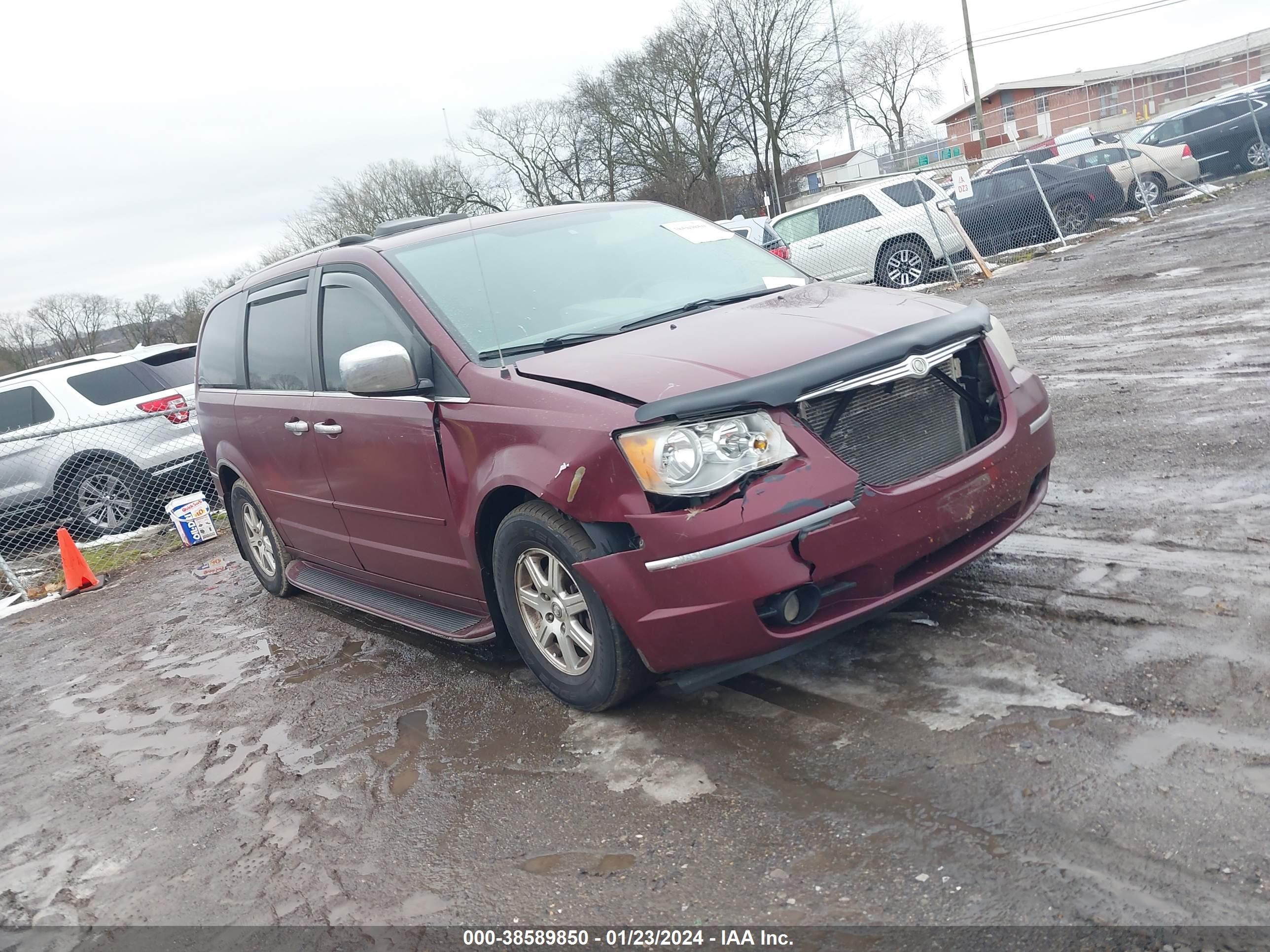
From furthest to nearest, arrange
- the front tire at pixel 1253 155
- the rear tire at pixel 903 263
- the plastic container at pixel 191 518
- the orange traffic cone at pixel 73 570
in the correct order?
the front tire at pixel 1253 155
the rear tire at pixel 903 263
the plastic container at pixel 191 518
the orange traffic cone at pixel 73 570

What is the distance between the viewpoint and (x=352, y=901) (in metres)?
3.03

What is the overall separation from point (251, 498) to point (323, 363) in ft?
5.79

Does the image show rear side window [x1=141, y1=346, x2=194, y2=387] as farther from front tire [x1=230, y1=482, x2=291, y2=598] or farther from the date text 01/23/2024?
the date text 01/23/2024

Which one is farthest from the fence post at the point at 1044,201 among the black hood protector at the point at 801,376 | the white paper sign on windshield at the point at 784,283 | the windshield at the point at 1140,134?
the black hood protector at the point at 801,376

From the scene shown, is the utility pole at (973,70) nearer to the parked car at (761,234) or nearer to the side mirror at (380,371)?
the parked car at (761,234)

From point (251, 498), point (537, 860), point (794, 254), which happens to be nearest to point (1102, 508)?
point (537, 860)

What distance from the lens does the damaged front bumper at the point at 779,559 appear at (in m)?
3.24

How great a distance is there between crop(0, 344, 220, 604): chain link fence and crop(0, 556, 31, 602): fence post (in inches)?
25.3

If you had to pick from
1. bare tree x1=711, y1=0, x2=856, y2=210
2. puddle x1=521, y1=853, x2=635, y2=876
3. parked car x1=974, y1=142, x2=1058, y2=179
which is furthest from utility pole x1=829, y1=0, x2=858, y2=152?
puddle x1=521, y1=853, x2=635, y2=876

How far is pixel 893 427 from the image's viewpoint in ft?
11.6

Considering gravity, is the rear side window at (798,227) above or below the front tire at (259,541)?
above

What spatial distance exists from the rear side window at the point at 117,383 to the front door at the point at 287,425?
5.30 m

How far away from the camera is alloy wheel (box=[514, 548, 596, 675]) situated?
12.2ft

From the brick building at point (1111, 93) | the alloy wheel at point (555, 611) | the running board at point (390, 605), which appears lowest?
the running board at point (390, 605)
